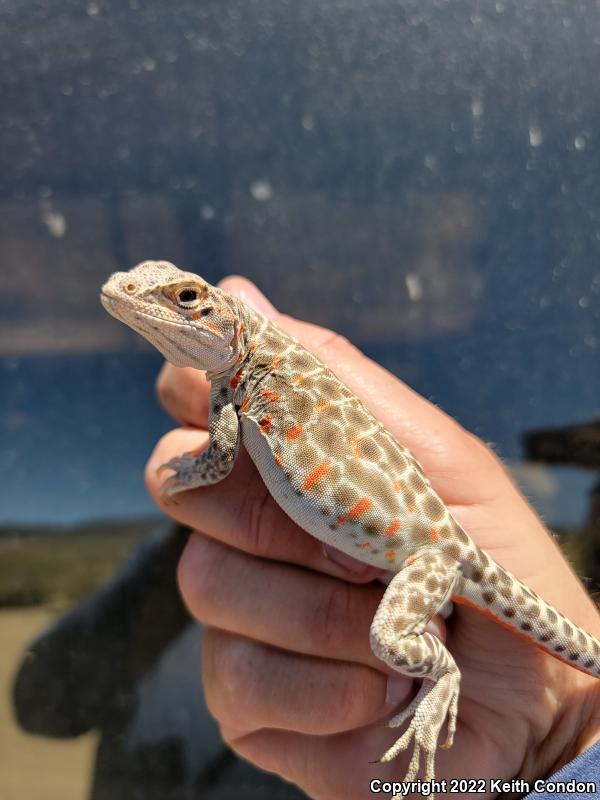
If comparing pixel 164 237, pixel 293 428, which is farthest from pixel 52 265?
pixel 293 428

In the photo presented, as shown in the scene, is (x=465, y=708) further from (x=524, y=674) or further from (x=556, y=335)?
(x=556, y=335)

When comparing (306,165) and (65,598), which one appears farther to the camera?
(65,598)

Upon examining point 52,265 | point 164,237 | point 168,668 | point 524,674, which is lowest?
point 168,668

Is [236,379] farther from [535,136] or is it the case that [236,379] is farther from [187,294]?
[535,136]

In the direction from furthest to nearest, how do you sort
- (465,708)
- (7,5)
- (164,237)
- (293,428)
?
(164,237) → (7,5) → (465,708) → (293,428)

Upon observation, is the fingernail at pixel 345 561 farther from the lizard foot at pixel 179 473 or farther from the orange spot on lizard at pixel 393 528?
the lizard foot at pixel 179 473

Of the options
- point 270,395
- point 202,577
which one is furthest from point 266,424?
point 202,577

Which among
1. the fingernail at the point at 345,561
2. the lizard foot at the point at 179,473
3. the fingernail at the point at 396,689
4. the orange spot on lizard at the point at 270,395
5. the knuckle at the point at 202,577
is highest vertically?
the orange spot on lizard at the point at 270,395

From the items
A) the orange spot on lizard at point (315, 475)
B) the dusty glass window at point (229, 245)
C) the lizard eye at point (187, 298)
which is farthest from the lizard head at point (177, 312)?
the dusty glass window at point (229, 245)
